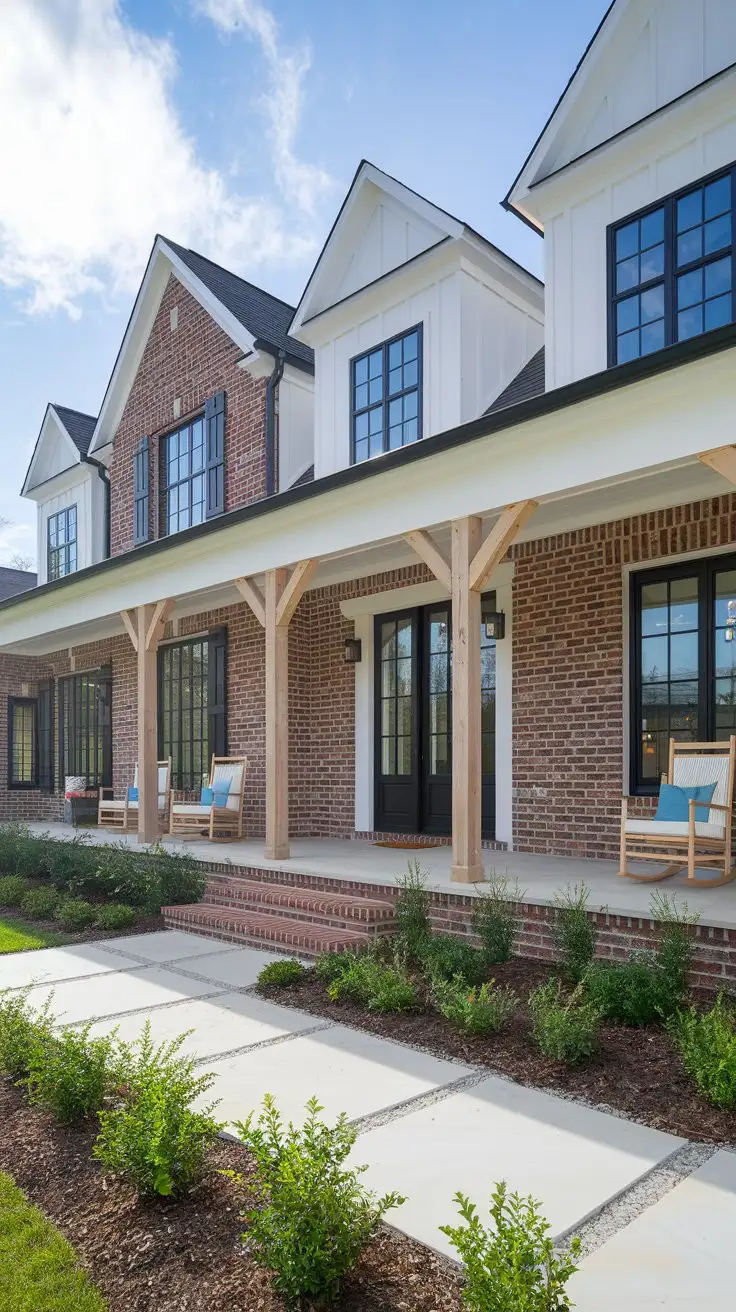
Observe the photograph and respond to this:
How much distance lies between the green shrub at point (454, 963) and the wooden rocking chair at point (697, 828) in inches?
61.9

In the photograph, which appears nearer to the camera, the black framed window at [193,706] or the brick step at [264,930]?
the brick step at [264,930]

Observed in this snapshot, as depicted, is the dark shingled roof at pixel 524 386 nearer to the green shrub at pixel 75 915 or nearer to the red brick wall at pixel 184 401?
the red brick wall at pixel 184 401

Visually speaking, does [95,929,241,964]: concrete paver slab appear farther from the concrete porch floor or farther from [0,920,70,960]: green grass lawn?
the concrete porch floor

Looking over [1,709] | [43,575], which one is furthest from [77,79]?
→ [1,709]

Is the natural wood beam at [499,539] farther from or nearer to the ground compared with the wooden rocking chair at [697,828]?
farther from the ground

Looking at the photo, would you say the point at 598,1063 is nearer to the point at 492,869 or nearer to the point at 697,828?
the point at 697,828

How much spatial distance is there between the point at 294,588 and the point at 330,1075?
4766 millimetres

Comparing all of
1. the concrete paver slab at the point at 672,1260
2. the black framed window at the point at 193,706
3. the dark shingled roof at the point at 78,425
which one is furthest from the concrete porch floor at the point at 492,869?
the dark shingled roof at the point at 78,425

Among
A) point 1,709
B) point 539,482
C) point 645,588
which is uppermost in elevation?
point 539,482

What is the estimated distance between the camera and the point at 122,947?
655 centimetres

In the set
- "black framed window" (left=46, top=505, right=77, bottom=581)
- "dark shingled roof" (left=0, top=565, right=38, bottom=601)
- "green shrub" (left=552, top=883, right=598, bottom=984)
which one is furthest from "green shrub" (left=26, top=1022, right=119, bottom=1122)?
"dark shingled roof" (left=0, top=565, right=38, bottom=601)

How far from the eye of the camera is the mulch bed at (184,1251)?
7.56 ft

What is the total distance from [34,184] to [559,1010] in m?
8.60

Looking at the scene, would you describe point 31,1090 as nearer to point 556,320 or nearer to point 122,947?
point 122,947
